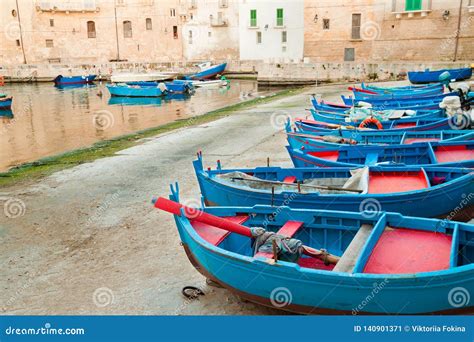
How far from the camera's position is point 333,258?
164 inches

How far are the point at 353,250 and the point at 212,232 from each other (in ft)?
4.80

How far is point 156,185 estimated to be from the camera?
9047 mm

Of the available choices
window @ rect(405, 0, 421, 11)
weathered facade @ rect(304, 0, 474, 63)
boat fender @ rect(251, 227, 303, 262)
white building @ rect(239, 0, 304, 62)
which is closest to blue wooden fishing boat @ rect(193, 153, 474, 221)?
boat fender @ rect(251, 227, 303, 262)

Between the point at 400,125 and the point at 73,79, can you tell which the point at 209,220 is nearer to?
the point at 400,125

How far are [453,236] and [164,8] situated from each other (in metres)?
55.0

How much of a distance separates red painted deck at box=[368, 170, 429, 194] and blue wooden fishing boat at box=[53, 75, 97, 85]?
42.1 metres

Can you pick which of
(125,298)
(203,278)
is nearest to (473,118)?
(203,278)

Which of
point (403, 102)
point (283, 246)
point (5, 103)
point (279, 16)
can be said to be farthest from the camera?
point (279, 16)

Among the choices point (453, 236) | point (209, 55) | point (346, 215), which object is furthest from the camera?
point (209, 55)

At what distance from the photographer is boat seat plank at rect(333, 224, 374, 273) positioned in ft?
12.9

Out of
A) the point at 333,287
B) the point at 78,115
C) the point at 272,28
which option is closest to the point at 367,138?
the point at 333,287

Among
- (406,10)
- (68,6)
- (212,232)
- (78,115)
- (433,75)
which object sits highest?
(68,6)

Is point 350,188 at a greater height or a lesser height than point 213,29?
lesser

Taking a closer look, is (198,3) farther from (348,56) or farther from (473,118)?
(473,118)
